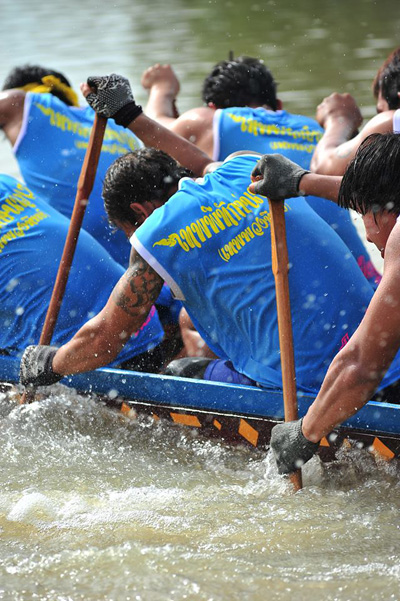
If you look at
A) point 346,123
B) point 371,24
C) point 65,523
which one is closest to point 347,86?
point 371,24

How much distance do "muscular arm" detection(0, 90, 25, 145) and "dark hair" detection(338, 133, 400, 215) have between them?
276 cm

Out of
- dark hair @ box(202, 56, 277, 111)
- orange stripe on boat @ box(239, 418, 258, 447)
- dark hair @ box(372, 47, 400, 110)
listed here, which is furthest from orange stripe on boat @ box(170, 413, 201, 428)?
dark hair @ box(202, 56, 277, 111)

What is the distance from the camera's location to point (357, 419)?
11.6 feet

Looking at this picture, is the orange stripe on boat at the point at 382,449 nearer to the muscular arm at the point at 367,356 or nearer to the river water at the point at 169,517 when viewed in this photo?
the river water at the point at 169,517

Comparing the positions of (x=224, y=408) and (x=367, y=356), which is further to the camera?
(x=224, y=408)

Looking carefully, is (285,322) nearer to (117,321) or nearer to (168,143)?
(117,321)

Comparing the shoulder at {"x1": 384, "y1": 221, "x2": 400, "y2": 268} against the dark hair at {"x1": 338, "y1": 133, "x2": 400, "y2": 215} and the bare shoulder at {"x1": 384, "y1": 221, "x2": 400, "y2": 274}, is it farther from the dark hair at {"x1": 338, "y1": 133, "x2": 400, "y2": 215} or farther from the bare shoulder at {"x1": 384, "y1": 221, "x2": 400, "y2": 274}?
the dark hair at {"x1": 338, "y1": 133, "x2": 400, "y2": 215}

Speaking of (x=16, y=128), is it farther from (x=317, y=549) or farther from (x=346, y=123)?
(x=317, y=549)

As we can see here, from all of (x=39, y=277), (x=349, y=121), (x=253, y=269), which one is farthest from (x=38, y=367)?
(x=349, y=121)

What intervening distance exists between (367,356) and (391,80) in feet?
7.68

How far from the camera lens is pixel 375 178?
3002 mm

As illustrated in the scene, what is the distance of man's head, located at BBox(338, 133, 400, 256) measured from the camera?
2.97m

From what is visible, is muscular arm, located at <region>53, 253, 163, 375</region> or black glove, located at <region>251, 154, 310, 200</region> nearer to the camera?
black glove, located at <region>251, 154, 310, 200</region>

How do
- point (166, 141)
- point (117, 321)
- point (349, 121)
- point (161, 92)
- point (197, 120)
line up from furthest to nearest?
point (161, 92), point (349, 121), point (197, 120), point (166, 141), point (117, 321)
